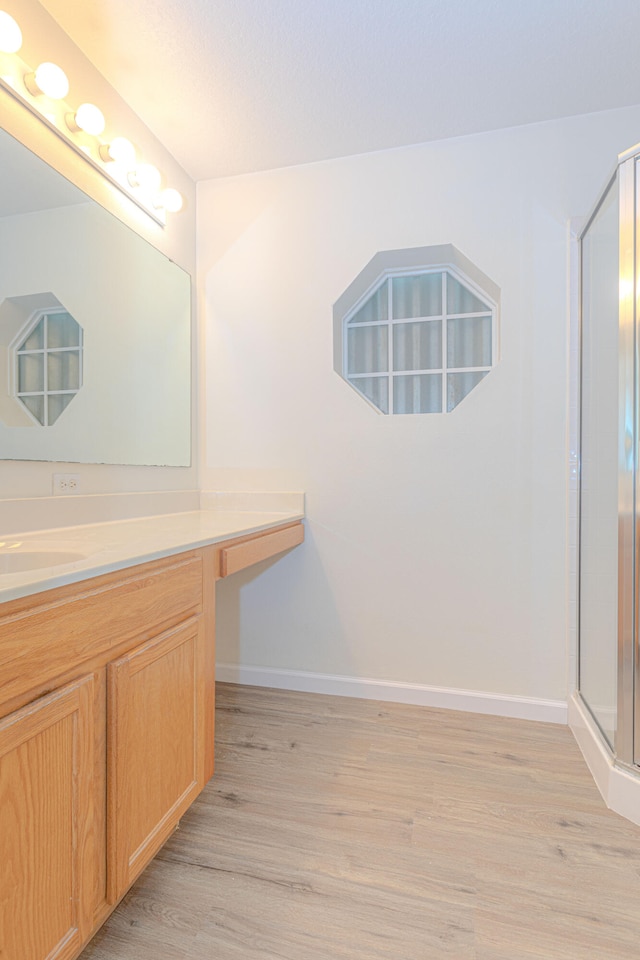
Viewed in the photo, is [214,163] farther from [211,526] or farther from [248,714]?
[248,714]

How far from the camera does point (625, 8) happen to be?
4.99 ft

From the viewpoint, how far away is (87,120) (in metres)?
1.62

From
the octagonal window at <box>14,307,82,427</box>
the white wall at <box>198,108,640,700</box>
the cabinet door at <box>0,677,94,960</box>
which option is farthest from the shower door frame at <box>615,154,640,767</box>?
the octagonal window at <box>14,307,82,427</box>

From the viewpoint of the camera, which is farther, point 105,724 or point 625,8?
point 625,8

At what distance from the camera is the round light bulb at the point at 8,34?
133 centimetres

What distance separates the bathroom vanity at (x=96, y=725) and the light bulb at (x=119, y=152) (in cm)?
140

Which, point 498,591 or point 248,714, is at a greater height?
point 498,591

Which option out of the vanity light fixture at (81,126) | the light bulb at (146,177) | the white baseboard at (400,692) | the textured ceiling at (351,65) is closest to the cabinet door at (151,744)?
the white baseboard at (400,692)

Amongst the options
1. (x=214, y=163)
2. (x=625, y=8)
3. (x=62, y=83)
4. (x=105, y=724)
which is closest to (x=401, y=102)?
(x=625, y=8)

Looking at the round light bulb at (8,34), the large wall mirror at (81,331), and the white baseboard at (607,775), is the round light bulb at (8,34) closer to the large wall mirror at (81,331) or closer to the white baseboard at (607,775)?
the large wall mirror at (81,331)

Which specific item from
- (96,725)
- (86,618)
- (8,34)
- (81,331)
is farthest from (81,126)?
(96,725)

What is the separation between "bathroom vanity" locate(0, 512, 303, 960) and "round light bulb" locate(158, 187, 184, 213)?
151 cm

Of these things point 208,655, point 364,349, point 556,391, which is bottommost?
point 208,655

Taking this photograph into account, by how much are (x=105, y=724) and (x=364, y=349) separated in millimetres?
1892
